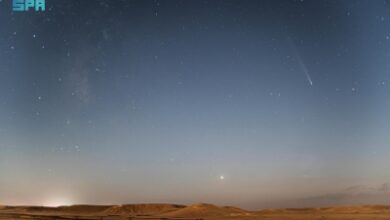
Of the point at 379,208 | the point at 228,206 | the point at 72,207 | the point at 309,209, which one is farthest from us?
the point at 72,207

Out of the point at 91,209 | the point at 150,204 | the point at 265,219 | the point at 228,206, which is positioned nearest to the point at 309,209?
the point at 228,206

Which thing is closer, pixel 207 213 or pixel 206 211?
pixel 207 213

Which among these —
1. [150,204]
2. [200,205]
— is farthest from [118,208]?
[200,205]

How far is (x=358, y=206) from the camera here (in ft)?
396

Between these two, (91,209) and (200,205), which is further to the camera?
(91,209)

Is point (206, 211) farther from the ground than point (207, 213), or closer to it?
farther from the ground

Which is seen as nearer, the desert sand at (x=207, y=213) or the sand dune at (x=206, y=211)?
the desert sand at (x=207, y=213)

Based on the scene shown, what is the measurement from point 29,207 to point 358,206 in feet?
400

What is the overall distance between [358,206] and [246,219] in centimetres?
4657

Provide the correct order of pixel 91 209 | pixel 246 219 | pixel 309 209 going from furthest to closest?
pixel 91 209, pixel 309 209, pixel 246 219

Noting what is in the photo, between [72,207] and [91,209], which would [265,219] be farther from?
[72,207]

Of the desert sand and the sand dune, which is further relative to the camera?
the sand dune

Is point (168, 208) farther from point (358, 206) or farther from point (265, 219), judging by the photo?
point (265, 219)

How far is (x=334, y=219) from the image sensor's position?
80688mm
